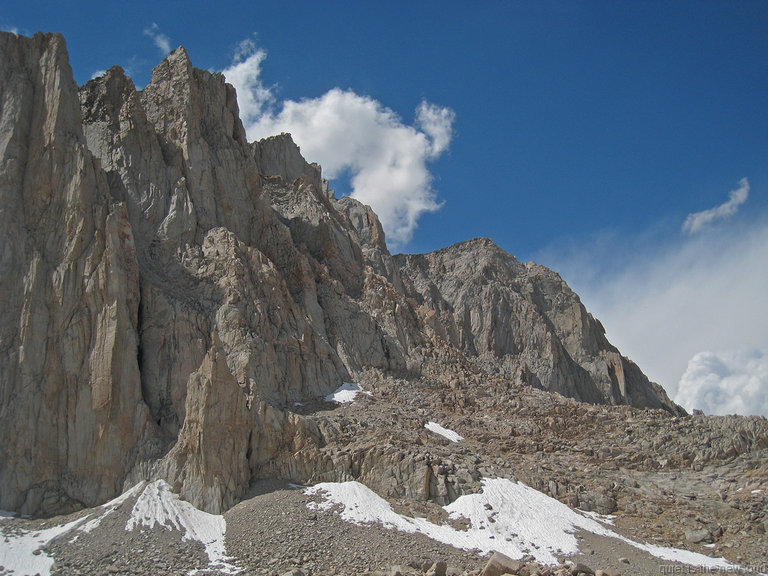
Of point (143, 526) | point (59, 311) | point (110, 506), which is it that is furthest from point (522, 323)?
point (143, 526)

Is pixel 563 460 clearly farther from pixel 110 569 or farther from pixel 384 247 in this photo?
pixel 384 247

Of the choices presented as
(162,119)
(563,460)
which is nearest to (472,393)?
(563,460)

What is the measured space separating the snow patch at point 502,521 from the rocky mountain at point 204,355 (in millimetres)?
1363

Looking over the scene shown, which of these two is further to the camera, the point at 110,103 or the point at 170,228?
the point at 110,103

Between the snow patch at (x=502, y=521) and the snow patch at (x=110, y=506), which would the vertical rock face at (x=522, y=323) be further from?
the snow patch at (x=110, y=506)

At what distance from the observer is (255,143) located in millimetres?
84438

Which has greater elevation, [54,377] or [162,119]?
[162,119]

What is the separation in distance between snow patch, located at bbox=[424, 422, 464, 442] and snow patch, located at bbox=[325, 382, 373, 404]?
212 inches

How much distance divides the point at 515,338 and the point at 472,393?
4352cm

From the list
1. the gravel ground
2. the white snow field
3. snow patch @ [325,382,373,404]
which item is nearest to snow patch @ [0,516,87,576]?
the white snow field

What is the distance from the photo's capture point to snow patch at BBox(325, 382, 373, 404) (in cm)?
5050

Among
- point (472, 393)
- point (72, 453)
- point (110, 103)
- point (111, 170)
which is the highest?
point (110, 103)

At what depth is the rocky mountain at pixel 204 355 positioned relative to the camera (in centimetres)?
3953

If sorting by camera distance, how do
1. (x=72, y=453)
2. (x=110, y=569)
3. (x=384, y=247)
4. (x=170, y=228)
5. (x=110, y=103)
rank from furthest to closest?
(x=384, y=247) < (x=110, y=103) < (x=170, y=228) < (x=72, y=453) < (x=110, y=569)
